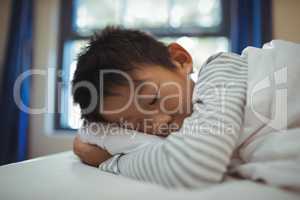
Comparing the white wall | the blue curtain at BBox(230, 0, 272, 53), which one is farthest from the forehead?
the white wall

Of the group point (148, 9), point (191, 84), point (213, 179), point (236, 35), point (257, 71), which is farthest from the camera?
point (148, 9)

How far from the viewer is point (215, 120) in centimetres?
43

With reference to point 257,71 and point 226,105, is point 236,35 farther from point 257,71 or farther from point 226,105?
point 226,105

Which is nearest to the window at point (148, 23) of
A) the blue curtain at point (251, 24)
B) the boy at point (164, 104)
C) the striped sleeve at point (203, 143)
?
the blue curtain at point (251, 24)

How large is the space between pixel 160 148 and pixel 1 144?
1950 millimetres

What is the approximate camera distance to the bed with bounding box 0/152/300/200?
370mm

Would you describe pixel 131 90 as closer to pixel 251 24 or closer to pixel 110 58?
pixel 110 58

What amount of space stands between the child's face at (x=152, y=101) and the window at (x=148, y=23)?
1375 mm

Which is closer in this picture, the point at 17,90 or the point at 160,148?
the point at 160,148

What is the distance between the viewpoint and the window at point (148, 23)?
6.57 feet

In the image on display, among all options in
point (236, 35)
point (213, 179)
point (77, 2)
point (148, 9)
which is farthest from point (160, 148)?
point (77, 2)

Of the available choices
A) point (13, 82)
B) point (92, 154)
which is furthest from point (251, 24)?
point (13, 82)

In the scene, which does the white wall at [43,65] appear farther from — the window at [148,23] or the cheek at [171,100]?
the cheek at [171,100]

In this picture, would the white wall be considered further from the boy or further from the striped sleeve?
the striped sleeve
